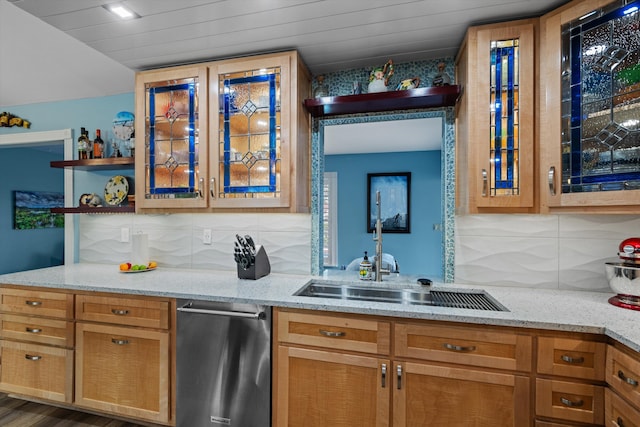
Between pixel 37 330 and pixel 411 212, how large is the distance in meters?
2.65

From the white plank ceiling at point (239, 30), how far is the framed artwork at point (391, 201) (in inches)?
37.4

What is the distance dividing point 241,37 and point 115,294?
5.45 feet

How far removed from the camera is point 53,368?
6.27ft

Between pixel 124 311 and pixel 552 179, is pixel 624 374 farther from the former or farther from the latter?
pixel 124 311

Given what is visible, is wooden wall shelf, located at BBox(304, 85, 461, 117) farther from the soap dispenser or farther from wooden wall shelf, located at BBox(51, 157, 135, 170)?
wooden wall shelf, located at BBox(51, 157, 135, 170)

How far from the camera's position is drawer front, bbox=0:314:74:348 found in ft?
6.18

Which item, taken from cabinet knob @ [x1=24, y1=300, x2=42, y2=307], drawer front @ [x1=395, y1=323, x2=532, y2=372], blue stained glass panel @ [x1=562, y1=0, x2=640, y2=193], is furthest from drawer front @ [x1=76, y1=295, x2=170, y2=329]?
blue stained glass panel @ [x1=562, y1=0, x2=640, y2=193]

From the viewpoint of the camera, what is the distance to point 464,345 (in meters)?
1.33

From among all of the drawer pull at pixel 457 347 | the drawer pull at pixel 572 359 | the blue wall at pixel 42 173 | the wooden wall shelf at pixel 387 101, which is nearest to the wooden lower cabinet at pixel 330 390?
the drawer pull at pixel 457 347

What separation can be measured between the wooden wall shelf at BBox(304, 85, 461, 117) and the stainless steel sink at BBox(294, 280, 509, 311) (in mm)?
1131

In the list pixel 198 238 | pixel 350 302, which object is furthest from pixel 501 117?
pixel 198 238

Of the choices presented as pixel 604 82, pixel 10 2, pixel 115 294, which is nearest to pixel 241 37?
pixel 10 2

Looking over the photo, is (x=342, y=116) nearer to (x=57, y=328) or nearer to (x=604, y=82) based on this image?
(x=604, y=82)

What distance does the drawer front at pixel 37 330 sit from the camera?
1883 millimetres
